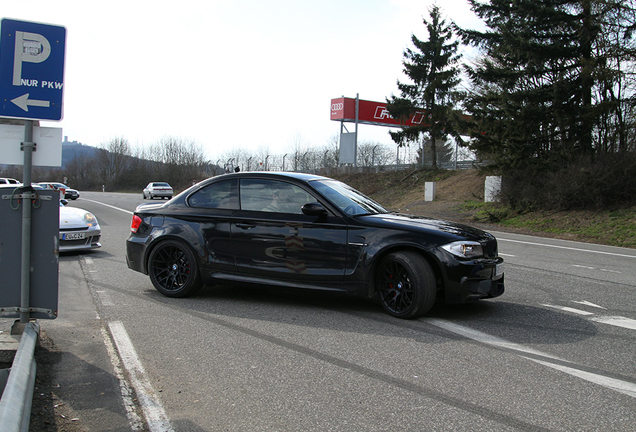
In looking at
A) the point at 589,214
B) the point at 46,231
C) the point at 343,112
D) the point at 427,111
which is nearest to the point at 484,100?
the point at 589,214

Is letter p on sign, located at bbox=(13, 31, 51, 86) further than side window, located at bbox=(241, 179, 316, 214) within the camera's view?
No

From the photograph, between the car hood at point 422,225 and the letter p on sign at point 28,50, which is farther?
the car hood at point 422,225

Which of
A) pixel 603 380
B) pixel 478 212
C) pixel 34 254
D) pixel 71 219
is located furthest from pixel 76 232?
pixel 478 212

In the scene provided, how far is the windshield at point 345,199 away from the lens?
6016 mm

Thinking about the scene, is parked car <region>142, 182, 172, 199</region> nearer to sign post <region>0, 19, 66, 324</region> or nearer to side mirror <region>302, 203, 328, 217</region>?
side mirror <region>302, 203, 328, 217</region>

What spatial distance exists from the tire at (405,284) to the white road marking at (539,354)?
237 millimetres

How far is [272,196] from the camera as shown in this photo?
6.28 m

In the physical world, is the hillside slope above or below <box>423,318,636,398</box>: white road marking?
above

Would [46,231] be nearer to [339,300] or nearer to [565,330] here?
[339,300]

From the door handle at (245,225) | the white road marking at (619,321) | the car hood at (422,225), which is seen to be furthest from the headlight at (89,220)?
the white road marking at (619,321)

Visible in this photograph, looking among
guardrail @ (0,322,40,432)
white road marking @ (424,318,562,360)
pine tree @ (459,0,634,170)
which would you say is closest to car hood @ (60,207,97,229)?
guardrail @ (0,322,40,432)

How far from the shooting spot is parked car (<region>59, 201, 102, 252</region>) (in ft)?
33.3

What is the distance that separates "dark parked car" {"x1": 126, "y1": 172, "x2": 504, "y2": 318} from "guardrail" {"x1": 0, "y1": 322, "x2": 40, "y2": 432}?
259cm

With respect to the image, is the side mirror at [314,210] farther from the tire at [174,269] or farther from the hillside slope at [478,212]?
the hillside slope at [478,212]
